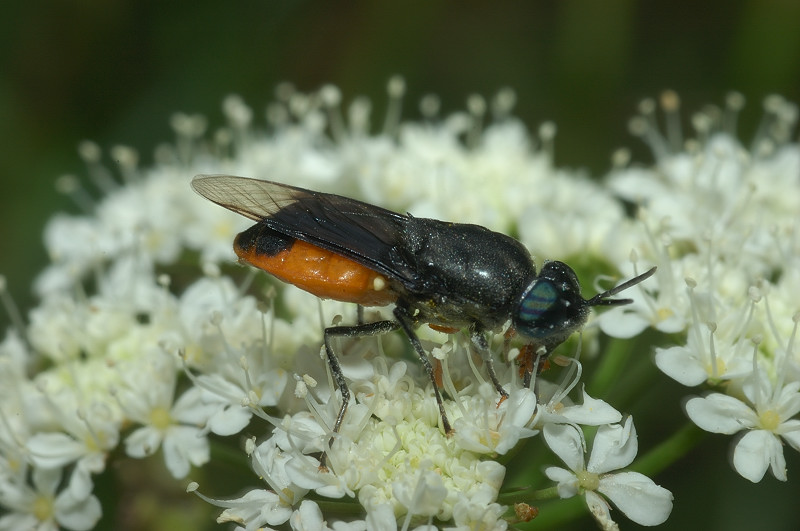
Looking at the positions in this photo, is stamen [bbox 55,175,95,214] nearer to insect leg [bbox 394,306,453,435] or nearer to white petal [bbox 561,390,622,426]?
insect leg [bbox 394,306,453,435]

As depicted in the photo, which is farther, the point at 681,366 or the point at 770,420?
the point at 681,366

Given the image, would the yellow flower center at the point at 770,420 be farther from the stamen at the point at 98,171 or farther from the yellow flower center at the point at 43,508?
the stamen at the point at 98,171

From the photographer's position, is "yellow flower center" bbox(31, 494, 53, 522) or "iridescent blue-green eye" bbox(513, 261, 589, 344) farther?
"yellow flower center" bbox(31, 494, 53, 522)

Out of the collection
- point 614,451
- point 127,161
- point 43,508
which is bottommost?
point 43,508

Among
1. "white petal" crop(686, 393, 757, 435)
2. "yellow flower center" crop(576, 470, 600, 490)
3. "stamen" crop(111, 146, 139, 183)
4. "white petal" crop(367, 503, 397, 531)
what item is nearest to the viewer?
"white petal" crop(367, 503, 397, 531)

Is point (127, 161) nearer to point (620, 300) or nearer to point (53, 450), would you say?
point (53, 450)

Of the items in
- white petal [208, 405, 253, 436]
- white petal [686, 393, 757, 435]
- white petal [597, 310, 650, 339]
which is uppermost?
white petal [597, 310, 650, 339]

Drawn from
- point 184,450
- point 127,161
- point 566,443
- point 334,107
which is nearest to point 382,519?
point 566,443

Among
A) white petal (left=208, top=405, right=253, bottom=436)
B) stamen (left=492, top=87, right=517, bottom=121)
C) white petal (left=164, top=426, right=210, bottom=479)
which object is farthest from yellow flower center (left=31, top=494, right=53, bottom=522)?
stamen (left=492, top=87, right=517, bottom=121)
